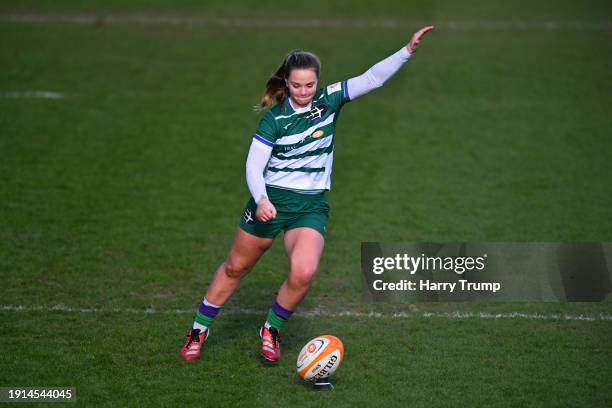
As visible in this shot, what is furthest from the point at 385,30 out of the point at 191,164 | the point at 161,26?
the point at 191,164

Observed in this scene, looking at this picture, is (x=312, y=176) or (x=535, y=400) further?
(x=312, y=176)

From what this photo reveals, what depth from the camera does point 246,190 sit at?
12.3m

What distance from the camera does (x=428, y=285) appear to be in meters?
9.15

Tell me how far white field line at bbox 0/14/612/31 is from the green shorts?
12268 mm

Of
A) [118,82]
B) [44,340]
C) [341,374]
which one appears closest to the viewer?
[341,374]

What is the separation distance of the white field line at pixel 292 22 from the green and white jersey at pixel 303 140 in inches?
476

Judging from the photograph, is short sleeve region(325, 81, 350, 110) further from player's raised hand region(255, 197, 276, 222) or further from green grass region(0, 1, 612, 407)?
green grass region(0, 1, 612, 407)

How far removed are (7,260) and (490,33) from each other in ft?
38.8

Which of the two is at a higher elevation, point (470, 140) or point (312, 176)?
point (312, 176)

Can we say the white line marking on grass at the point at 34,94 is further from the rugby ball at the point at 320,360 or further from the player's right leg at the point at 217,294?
the rugby ball at the point at 320,360

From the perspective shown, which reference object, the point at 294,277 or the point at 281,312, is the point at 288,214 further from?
the point at 281,312

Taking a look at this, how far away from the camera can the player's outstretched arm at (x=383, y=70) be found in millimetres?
7219

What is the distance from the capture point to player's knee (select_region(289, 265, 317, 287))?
23.0 ft

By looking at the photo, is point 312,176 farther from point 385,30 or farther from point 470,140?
point 385,30
